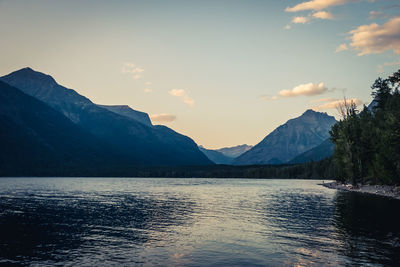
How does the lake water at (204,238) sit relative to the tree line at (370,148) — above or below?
below

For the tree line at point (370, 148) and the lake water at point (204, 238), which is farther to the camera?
the tree line at point (370, 148)

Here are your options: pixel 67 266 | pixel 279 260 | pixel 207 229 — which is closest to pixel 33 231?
pixel 67 266

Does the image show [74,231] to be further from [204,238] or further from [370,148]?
[370,148]

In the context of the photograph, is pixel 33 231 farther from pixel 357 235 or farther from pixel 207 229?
pixel 357 235

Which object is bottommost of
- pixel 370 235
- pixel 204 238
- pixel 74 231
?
pixel 74 231

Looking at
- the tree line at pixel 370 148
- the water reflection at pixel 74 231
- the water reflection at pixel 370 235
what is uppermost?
the tree line at pixel 370 148

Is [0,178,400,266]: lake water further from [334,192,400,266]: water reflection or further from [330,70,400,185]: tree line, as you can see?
[330,70,400,185]: tree line

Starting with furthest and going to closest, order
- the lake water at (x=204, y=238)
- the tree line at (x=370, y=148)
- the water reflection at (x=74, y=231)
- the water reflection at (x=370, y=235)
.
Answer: the tree line at (x=370, y=148)
the water reflection at (x=74, y=231)
the lake water at (x=204, y=238)
the water reflection at (x=370, y=235)

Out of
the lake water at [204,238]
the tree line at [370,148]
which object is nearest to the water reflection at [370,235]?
the lake water at [204,238]

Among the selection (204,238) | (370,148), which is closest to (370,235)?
(204,238)

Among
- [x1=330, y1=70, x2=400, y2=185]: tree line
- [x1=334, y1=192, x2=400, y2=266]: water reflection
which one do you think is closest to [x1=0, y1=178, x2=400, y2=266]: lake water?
[x1=334, y1=192, x2=400, y2=266]: water reflection

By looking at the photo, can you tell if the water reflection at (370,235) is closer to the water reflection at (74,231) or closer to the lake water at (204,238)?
the lake water at (204,238)

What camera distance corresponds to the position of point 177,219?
49906 millimetres

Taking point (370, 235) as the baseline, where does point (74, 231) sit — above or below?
below
